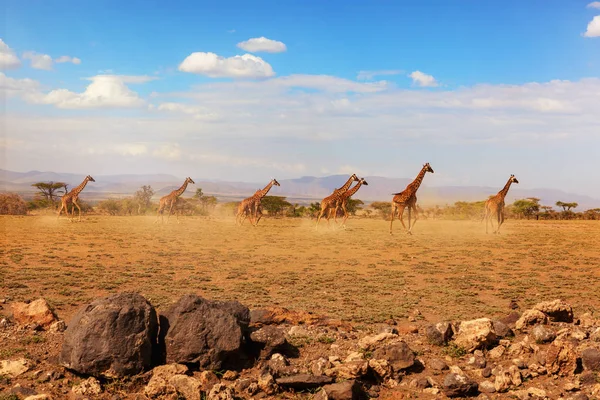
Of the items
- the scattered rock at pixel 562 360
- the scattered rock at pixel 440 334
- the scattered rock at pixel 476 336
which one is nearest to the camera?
the scattered rock at pixel 562 360

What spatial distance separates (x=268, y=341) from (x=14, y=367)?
3.98 meters

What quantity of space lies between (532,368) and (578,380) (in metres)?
0.67

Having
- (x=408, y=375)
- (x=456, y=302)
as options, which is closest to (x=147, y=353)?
(x=408, y=375)

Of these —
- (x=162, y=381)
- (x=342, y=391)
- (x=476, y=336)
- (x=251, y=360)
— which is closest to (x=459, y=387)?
(x=476, y=336)

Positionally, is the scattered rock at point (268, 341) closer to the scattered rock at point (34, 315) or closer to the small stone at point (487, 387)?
the small stone at point (487, 387)

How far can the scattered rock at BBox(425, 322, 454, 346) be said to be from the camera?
30.8ft

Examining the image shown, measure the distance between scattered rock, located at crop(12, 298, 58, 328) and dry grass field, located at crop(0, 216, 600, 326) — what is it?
2.50 metres

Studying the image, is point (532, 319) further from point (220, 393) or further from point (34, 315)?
point (34, 315)

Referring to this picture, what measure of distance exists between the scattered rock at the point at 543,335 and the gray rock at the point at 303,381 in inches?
168

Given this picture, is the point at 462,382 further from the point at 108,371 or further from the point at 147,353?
the point at 108,371

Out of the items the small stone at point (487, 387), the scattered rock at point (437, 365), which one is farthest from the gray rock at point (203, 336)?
the small stone at point (487, 387)

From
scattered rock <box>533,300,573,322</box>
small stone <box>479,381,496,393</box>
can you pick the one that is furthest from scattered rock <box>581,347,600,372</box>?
scattered rock <box>533,300,573,322</box>

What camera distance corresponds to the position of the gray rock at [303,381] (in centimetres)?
777

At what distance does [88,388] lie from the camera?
751cm
